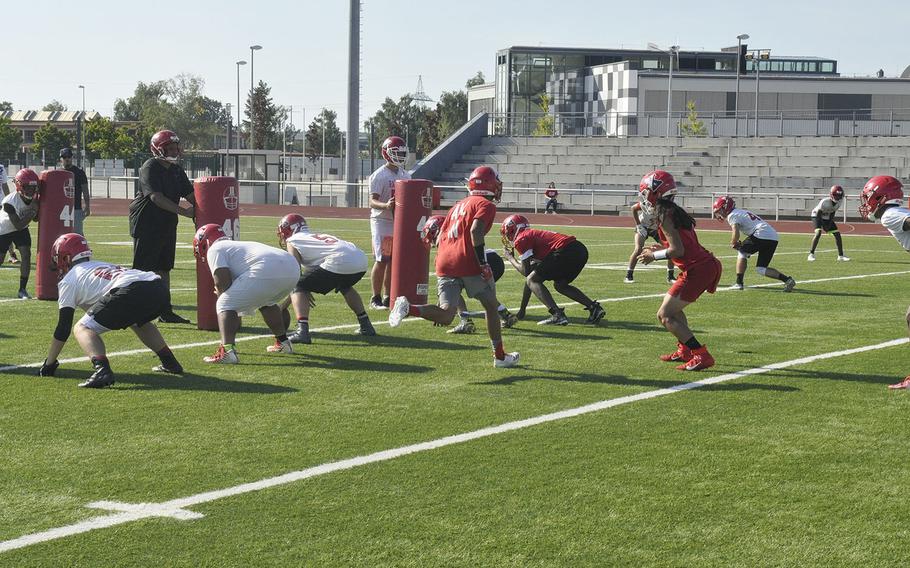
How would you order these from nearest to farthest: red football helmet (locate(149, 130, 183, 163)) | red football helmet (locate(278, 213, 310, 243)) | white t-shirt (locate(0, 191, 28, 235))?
1. red football helmet (locate(278, 213, 310, 243))
2. red football helmet (locate(149, 130, 183, 163))
3. white t-shirt (locate(0, 191, 28, 235))

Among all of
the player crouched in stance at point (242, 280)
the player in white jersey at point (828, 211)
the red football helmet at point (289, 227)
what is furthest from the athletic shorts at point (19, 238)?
the player in white jersey at point (828, 211)

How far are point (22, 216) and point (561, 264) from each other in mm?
6579

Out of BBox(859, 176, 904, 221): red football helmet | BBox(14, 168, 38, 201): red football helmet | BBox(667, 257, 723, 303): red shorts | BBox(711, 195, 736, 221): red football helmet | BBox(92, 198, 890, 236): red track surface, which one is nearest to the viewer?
BBox(859, 176, 904, 221): red football helmet

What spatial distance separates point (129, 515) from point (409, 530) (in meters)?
1.26

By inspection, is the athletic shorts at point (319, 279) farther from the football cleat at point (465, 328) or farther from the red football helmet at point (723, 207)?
the red football helmet at point (723, 207)

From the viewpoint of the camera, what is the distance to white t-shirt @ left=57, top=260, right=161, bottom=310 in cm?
804

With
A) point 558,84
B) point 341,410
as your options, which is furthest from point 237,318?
point 558,84

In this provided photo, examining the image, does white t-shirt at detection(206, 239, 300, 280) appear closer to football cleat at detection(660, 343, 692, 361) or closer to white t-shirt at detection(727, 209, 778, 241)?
football cleat at detection(660, 343, 692, 361)

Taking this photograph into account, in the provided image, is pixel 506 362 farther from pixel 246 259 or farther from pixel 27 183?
pixel 27 183

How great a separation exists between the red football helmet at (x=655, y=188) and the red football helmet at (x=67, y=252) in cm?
417

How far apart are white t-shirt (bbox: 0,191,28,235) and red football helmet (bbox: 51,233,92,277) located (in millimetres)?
5845

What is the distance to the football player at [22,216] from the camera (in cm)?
1320

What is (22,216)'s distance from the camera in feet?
44.8

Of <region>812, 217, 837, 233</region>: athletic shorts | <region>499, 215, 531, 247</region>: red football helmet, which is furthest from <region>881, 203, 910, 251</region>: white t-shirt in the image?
<region>812, 217, 837, 233</region>: athletic shorts
